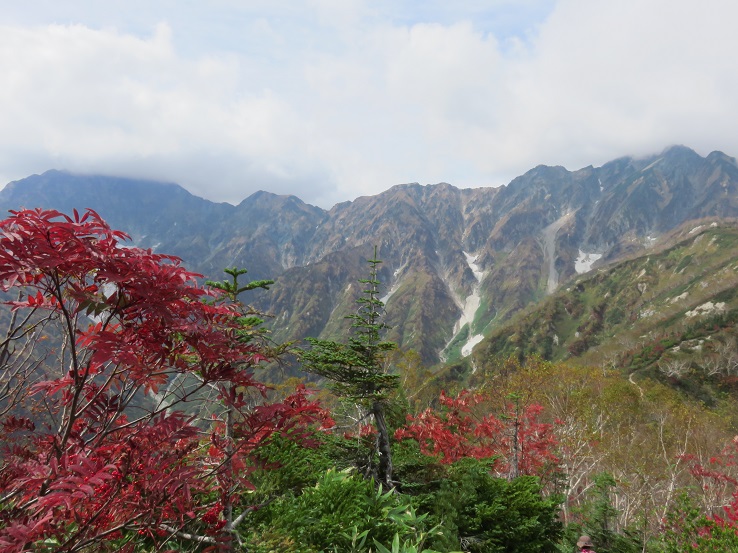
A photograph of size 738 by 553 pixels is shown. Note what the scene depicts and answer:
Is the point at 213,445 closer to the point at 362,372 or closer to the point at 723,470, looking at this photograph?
the point at 362,372

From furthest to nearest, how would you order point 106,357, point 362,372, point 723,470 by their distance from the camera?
point 723,470 < point 362,372 < point 106,357

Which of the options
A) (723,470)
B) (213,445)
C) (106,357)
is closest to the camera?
(106,357)

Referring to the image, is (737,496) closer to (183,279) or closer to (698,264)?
(183,279)

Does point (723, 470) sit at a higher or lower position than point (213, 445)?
lower

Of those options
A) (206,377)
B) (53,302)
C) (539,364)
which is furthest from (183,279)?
(539,364)

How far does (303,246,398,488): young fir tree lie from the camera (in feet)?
28.7

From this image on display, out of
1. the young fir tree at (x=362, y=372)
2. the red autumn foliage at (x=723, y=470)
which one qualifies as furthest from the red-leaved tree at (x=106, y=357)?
the red autumn foliage at (x=723, y=470)

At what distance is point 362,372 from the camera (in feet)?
30.0

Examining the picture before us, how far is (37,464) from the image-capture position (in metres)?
2.70

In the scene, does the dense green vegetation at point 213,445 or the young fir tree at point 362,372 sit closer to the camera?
the dense green vegetation at point 213,445

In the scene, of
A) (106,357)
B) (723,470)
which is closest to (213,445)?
(106,357)

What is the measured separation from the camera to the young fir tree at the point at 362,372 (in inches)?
344

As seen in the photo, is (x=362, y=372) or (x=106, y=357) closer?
(x=106, y=357)

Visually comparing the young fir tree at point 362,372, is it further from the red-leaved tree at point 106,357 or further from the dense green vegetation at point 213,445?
the red-leaved tree at point 106,357
